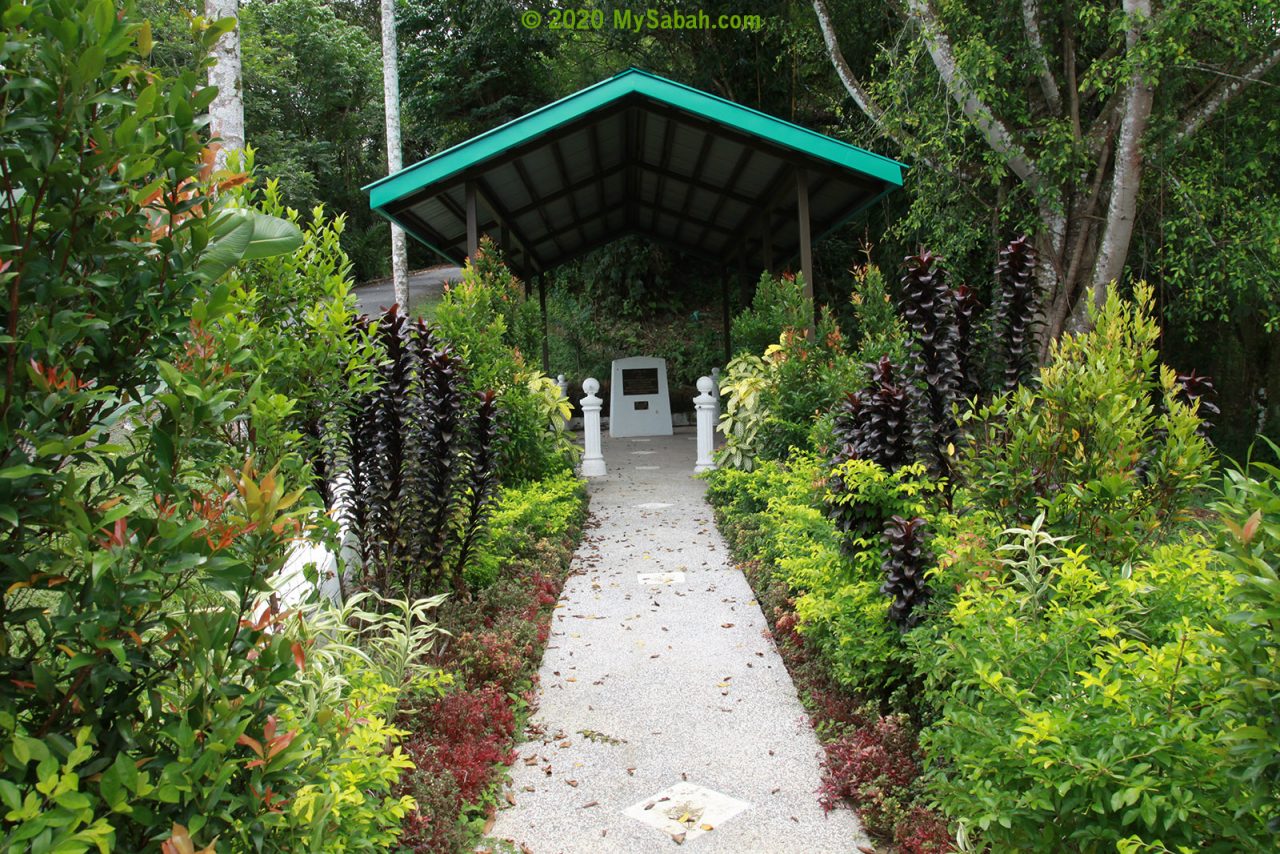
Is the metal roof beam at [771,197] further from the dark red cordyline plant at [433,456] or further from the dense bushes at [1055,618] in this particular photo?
the dark red cordyline plant at [433,456]

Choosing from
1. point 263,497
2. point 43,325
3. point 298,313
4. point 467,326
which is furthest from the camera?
point 467,326

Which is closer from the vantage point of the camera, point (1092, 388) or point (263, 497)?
point (263, 497)

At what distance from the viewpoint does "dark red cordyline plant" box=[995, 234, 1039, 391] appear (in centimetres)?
476

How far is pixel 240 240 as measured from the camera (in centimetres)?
181

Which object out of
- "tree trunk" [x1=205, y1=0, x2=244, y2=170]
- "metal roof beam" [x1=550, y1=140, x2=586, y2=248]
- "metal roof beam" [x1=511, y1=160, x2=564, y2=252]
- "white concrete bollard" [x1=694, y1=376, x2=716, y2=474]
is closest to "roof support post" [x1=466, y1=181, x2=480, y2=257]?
"metal roof beam" [x1=511, y1=160, x2=564, y2=252]

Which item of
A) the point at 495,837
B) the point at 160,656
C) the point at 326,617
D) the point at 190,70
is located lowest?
the point at 495,837

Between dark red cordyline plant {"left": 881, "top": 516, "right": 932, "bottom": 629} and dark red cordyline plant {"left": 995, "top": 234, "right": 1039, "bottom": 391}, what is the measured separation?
1498 mm

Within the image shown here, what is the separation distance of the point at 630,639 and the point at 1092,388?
3.13 m

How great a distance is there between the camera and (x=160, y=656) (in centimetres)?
168

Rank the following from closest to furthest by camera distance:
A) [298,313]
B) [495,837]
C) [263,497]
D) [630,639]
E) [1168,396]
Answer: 1. [263,497]
2. [495,837]
3. [1168,396]
4. [298,313]
5. [630,639]

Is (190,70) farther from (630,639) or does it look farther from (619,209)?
(619,209)

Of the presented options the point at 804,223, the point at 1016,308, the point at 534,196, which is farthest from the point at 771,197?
the point at 1016,308

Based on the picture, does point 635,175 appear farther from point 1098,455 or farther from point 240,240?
point 240,240

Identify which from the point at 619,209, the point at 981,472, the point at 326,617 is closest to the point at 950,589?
the point at 981,472
